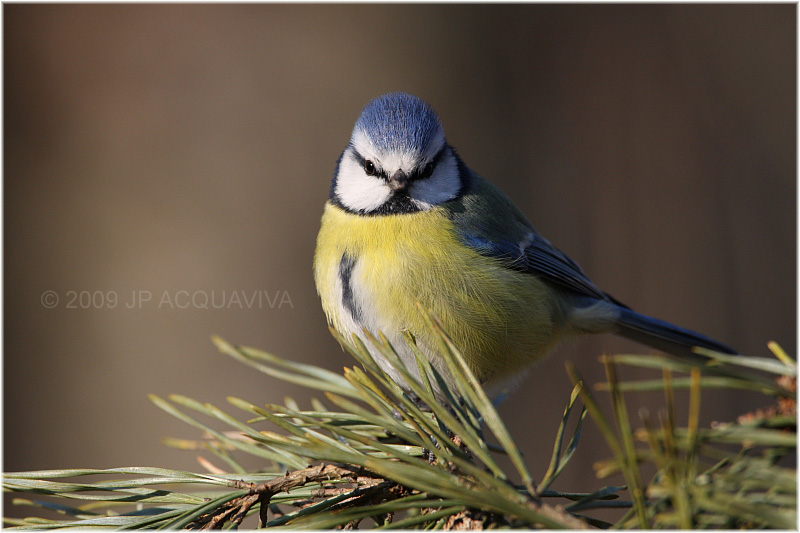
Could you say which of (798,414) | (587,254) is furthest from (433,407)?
(587,254)

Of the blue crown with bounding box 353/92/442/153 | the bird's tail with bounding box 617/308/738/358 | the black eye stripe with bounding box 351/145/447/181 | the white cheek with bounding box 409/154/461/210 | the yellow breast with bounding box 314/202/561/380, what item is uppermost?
the blue crown with bounding box 353/92/442/153

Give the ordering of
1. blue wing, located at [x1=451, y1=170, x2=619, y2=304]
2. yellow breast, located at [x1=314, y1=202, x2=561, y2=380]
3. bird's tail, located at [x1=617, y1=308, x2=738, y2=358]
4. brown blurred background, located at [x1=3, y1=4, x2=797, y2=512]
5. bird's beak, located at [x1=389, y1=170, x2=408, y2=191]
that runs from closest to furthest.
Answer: yellow breast, located at [x1=314, y1=202, x2=561, y2=380], bird's beak, located at [x1=389, y1=170, x2=408, y2=191], blue wing, located at [x1=451, y1=170, x2=619, y2=304], bird's tail, located at [x1=617, y1=308, x2=738, y2=358], brown blurred background, located at [x1=3, y1=4, x2=797, y2=512]

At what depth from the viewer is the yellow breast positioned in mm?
1507

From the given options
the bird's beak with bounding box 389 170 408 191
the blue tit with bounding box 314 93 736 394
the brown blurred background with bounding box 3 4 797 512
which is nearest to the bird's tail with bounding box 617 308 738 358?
the blue tit with bounding box 314 93 736 394

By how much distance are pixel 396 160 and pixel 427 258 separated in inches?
11.9

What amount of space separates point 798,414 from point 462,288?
1038 mm

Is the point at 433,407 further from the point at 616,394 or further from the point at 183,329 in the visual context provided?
the point at 183,329

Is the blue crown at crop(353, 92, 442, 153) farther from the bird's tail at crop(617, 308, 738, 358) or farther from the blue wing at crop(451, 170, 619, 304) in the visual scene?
the bird's tail at crop(617, 308, 738, 358)

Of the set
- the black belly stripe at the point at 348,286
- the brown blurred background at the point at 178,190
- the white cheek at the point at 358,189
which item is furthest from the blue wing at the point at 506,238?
the brown blurred background at the point at 178,190

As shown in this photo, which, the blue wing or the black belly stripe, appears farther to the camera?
the blue wing

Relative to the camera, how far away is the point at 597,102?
12.1ft

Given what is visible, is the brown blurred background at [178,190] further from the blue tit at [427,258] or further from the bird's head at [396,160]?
the bird's head at [396,160]

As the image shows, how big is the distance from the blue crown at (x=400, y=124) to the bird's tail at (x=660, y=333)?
37.3 inches

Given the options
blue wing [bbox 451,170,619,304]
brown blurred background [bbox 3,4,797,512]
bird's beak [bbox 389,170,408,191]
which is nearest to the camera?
bird's beak [bbox 389,170,408,191]
